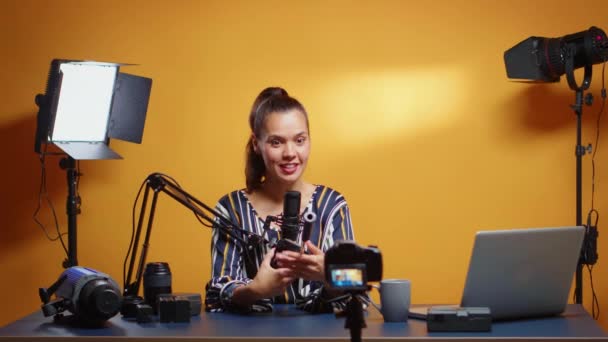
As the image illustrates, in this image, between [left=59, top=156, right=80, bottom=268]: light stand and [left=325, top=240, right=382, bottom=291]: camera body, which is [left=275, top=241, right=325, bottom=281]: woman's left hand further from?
[left=59, top=156, right=80, bottom=268]: light stand

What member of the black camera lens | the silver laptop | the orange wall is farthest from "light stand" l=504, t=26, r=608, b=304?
the black camera lens

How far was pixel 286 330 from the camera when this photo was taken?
201 centimetres

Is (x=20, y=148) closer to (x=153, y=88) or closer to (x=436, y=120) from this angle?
(x=153, y=88)

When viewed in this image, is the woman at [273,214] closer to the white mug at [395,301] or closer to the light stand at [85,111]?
the white mug at [395,301]

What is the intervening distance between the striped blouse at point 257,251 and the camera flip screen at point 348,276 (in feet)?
2.25

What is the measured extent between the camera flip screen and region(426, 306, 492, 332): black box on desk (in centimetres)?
51

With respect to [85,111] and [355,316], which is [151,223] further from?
[85,111]

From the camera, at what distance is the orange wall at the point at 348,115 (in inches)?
161

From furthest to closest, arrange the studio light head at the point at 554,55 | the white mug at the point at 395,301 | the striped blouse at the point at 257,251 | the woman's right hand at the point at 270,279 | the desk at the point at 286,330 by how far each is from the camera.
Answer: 1. the studio light head at the point at 554,55
2. the striped blouse at the point at 257,251
3. the woman's right hand at the point at 270,279
4. the white mug at the point at 395,301
5. the desk at the point at 286,330

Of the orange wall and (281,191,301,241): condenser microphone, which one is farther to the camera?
the orange wall

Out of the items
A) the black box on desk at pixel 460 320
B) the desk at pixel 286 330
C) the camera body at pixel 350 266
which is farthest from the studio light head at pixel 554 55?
the camera body at pixel 350 266

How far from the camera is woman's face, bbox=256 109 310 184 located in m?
2.55

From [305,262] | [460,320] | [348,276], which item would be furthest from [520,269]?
[348,276]

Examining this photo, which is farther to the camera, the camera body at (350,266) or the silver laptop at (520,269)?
the silver laptop at (520,269)
